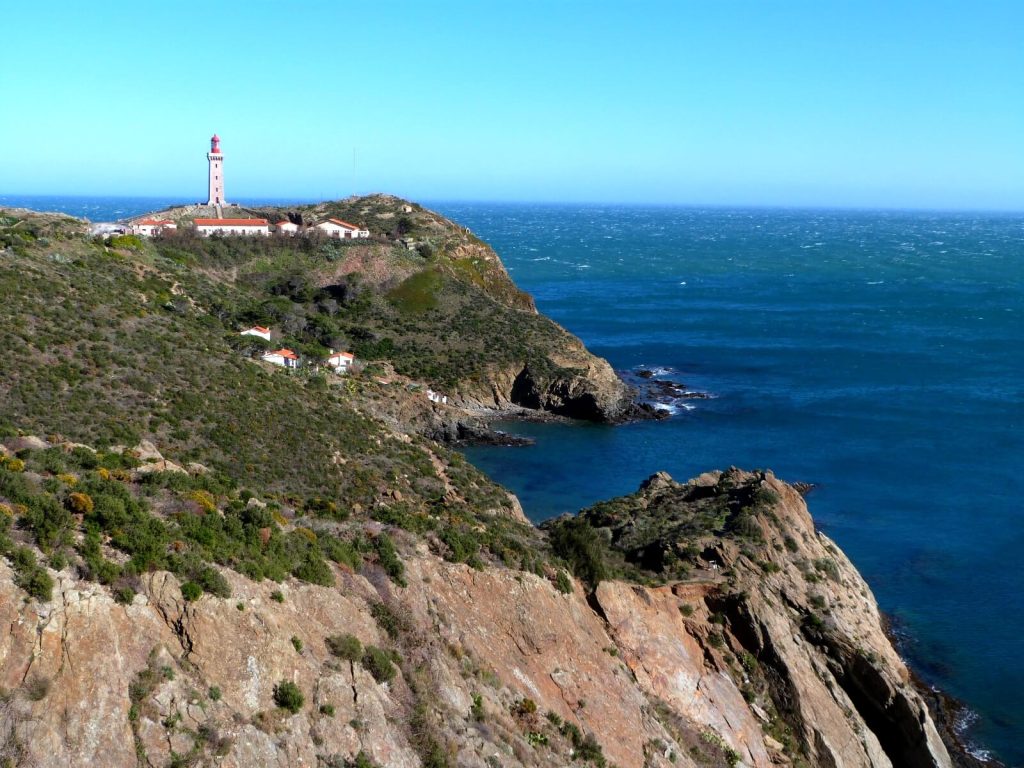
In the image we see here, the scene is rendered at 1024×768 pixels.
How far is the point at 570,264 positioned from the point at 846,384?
94014 millimetres

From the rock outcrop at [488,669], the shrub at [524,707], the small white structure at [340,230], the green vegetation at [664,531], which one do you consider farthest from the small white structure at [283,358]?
the shrub at [524,707]

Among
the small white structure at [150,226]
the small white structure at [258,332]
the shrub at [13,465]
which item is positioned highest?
the small white structure at [150,226]

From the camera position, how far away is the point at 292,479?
33.4m

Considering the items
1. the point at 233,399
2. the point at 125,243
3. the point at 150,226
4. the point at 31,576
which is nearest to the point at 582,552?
the point at 31,576

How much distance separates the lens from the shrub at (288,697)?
15328 mm

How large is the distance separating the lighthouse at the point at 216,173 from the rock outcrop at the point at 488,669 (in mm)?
74673

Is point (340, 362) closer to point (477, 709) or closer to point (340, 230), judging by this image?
point (340, 230)

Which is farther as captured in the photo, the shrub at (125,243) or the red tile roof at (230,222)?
the red tile roof at (230,222)

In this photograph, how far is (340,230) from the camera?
92250 mm

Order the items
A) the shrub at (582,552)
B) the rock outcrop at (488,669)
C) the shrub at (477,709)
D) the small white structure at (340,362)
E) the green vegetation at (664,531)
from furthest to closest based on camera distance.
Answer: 1. the small white structure at (340,362)
2. the green vegetation at (664,531)
3. the shrub at (582,552)
4. the shrub at (477,709)
5. the rock outcrop at (488,669)

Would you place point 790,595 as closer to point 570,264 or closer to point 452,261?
point 452,261

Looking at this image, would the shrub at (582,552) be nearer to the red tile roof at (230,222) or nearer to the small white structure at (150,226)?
the small white structure at (150,226)

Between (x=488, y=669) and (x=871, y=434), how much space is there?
174ft

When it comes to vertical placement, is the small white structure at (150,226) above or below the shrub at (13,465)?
above
